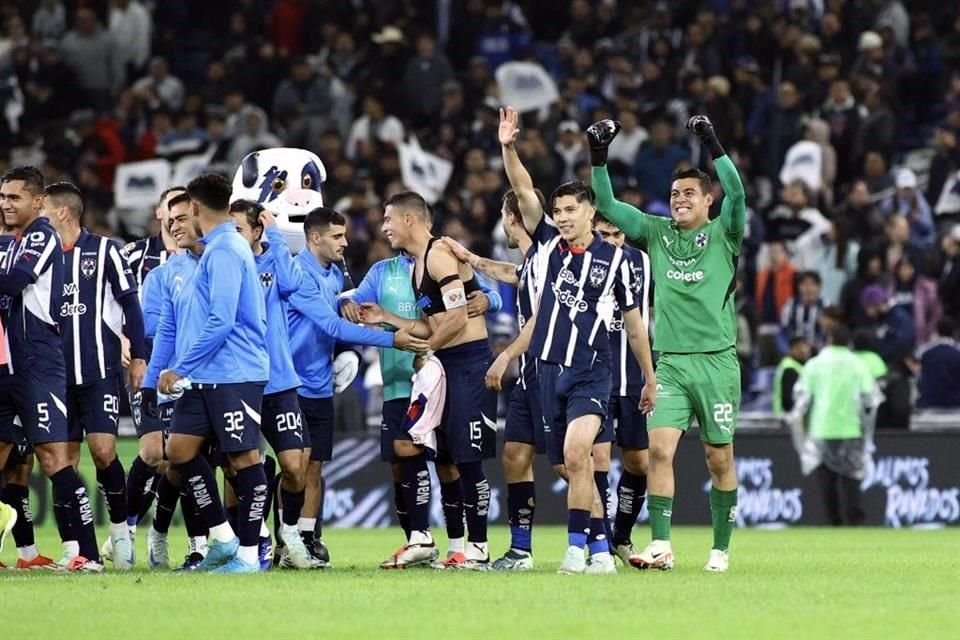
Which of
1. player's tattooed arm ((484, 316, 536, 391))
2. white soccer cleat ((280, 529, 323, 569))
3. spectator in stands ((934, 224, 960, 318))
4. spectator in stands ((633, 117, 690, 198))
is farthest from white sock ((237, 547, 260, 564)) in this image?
spectator in stands ((633, 117, 690, 198))

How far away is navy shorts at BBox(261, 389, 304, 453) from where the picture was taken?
12062 millimetres

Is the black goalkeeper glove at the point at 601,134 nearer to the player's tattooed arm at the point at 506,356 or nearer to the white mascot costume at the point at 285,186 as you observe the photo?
the player's tattooed arm at the point at 506,356

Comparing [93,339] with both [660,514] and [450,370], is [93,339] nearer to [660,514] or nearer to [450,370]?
[450,370]

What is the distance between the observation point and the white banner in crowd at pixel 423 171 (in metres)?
25.0

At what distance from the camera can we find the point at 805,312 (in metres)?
21.8

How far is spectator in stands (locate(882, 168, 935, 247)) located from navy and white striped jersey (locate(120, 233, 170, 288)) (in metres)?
11.7

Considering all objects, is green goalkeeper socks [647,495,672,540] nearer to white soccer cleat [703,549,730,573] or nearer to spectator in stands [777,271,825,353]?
white soccer cleat [703,549,730,573]

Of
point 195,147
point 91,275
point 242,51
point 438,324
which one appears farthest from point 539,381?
point 242,51

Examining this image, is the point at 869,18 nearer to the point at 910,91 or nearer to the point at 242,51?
the point at 910,91

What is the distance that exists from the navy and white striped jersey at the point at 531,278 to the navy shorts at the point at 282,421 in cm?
158

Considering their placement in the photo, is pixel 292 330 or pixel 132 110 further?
pixel 132 110

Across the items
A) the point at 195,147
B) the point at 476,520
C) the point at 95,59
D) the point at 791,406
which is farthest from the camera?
the point at 95,59

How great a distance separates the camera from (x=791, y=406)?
2089 cm

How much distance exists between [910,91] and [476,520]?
16107 millimetres
